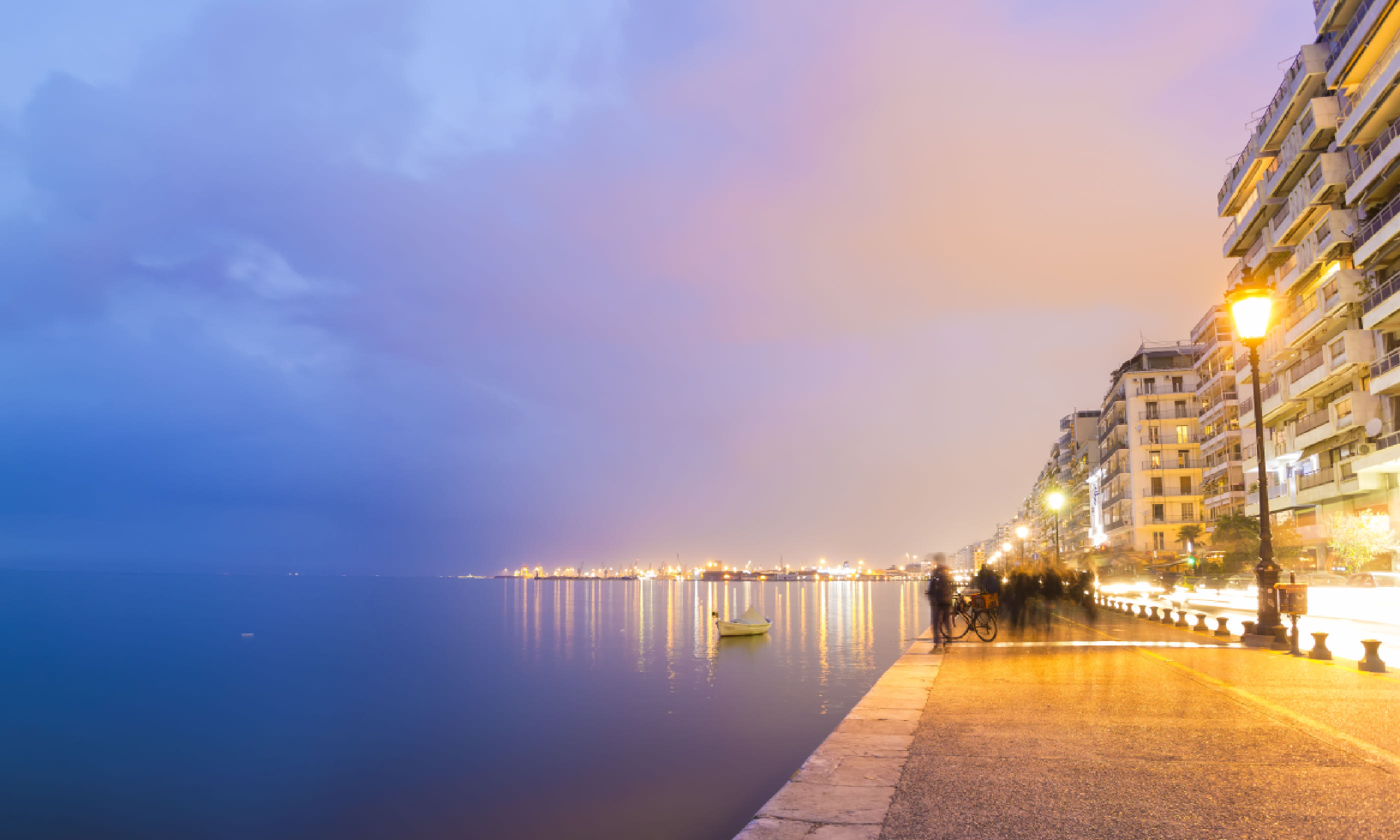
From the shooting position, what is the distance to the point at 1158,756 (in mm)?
6945

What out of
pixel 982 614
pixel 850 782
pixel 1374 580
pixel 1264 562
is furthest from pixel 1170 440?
pixel 850 782

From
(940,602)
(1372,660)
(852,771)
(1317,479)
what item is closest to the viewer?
(852,771)

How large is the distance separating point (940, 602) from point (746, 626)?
51.3 m

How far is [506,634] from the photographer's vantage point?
78.2 meters

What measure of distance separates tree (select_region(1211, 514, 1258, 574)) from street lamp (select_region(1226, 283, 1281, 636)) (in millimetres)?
39334

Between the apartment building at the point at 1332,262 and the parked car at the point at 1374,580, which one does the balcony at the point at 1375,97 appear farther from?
the parked car at the point at 1374,580

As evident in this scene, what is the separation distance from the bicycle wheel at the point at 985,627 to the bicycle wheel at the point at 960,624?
19 cm

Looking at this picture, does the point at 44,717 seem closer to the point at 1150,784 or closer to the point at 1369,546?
the point at 1150,784

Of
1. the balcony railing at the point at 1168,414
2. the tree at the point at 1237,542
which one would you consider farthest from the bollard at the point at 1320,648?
the balcony railing at the point at 1168,414

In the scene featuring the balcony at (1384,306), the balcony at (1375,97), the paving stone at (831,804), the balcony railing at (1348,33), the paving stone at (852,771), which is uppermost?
the balcony railing at (1348,33)

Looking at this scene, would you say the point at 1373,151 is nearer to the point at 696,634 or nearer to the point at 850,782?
the point at 850,782

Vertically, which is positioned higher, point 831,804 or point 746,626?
point 831,804

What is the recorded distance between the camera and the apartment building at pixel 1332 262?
39.8m

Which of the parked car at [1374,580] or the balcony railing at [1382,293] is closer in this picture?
the parked car at [1374,580]
